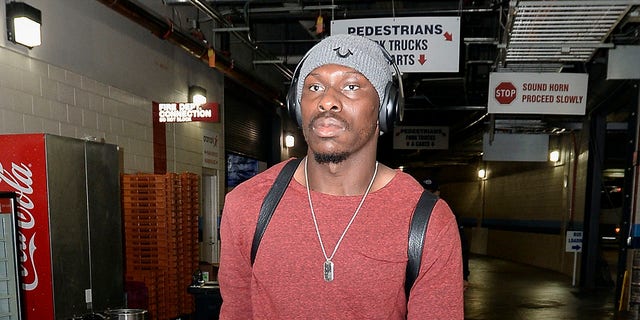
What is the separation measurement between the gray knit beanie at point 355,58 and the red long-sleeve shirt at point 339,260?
0.29 m

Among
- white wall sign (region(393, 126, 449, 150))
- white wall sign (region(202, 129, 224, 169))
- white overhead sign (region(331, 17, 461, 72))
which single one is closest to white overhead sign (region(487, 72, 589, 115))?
white overhead sign (region(331, 17, 461, 72))

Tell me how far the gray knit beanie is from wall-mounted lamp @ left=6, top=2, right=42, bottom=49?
3.46 m

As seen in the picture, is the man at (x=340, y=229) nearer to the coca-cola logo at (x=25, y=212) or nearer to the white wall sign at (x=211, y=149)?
the coca-cola logo at (x=25, y=212)

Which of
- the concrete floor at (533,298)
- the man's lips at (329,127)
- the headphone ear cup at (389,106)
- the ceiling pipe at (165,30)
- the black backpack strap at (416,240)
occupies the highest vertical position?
the ceiling pipe at (165,30)

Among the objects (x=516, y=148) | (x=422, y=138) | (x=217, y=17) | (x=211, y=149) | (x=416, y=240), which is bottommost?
(x=416, y=240)

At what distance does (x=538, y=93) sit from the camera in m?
6.21

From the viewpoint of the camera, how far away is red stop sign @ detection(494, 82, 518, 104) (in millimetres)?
6277

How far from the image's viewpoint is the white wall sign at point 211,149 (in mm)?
7805

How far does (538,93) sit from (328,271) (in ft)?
19.1

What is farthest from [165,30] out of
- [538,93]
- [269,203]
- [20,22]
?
[269,203]

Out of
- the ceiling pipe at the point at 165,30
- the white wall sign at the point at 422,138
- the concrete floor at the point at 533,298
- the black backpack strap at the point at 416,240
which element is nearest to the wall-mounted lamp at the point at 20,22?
the ceiling pipe at the point at 165,30

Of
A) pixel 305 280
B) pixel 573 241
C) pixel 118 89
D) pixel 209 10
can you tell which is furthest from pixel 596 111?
pixel 305 280

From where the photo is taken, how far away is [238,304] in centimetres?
134

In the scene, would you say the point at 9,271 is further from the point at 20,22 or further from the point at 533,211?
the point at 533,211
